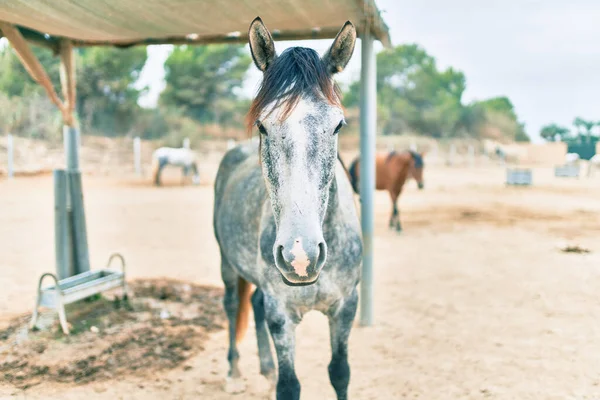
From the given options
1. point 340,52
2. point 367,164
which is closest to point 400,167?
point 367,164

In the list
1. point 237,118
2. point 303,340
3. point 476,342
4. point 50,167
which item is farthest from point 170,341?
point 237,118

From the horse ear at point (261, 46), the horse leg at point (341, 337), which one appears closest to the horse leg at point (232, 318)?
the horse leg at point (341, 337)

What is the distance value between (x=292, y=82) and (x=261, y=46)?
289mm

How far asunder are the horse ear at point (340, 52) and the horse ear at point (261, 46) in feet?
0.82

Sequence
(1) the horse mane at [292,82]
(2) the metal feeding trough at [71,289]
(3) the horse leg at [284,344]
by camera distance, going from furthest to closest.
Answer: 1. (2) the metal feeding trough at [71,289]
2. (3) the horse leg at [284,344]
3. (1) the horse mane at [292,82]

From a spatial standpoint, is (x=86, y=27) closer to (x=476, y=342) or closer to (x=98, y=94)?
(x=476, y=342)

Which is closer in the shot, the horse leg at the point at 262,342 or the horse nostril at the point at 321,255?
the horse nostril at the point at 321,255

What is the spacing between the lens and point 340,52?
79.9 inches

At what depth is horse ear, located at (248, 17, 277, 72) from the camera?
1.92 m

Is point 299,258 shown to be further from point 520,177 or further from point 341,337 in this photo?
point 520,177

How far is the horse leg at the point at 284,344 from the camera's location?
7.76 feet

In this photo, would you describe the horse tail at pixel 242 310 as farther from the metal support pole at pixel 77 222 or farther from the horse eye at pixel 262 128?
the horse eye at pixel 262 128

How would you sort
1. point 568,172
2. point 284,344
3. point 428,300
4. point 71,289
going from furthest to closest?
point 568,172
point 428,300
point 71,289
point 284,344

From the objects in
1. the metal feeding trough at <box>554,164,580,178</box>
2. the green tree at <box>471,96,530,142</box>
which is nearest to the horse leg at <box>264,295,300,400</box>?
the metal feeding trough at <box>554,164,580,178</box>
